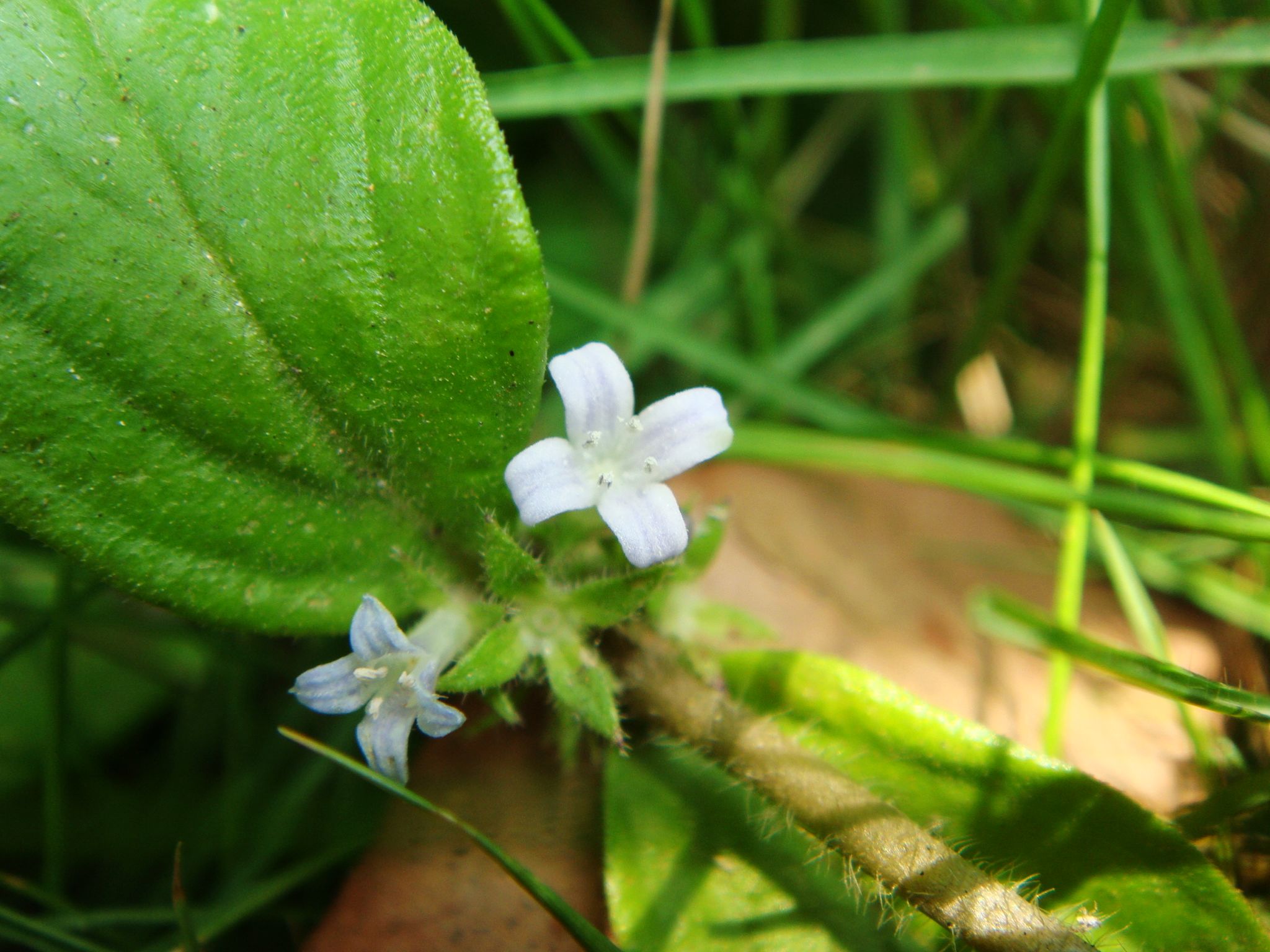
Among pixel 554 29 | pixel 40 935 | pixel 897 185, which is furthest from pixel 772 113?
pixel 40 935

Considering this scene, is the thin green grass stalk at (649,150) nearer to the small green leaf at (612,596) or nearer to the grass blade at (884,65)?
the grass blade at (884,65)

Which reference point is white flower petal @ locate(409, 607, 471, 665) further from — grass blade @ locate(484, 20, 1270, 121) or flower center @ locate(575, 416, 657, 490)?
grass blade @ locate(484, 20, 1270, 121)

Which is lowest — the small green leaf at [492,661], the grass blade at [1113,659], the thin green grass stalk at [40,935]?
the thin green grass stalk at [40,935]

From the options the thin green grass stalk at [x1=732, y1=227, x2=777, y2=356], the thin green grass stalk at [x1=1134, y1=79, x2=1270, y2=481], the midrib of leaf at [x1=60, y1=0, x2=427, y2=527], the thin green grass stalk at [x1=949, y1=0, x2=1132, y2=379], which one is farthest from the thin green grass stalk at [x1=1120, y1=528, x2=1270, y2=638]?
the midrib of leaf at [x1=60, y1=0, x2=427, y2=527]

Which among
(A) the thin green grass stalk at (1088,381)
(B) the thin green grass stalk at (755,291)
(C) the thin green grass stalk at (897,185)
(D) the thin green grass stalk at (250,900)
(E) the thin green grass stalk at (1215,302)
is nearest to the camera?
(D) the thin green grass stalk at (250,900)

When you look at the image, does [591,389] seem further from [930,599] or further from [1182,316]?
[1182,316]

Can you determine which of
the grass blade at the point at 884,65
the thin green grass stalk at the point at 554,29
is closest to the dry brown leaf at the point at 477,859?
the grass blade at the point at 884,65

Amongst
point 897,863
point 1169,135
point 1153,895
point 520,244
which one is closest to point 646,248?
point 520,244
